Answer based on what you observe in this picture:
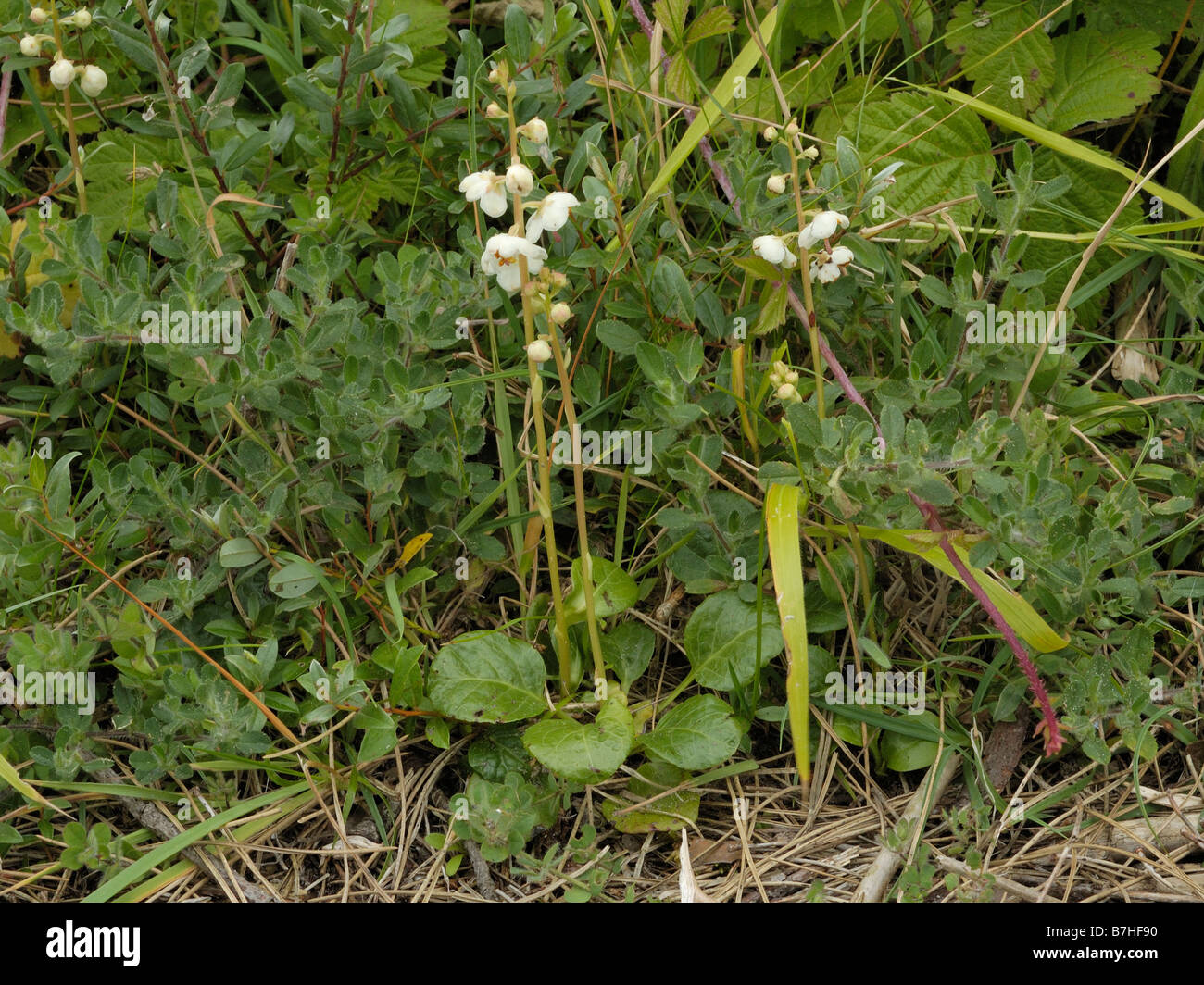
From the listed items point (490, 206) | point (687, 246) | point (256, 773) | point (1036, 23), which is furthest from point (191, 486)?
point (1036, 23)

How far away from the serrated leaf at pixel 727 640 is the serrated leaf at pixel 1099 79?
141cm

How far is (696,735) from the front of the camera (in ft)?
6.32

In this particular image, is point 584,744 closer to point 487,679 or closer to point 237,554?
point 487,679

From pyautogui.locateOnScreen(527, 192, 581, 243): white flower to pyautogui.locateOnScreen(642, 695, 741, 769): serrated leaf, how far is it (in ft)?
2.93

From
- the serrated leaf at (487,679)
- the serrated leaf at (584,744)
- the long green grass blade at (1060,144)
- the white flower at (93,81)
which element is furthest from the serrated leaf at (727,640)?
the white flower at (93,81)

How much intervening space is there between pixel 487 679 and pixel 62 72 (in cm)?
148

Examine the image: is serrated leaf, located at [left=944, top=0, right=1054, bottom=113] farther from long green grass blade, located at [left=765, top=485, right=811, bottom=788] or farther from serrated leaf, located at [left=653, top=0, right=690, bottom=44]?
long green grass blade, located at [left=765, top=485, right=811, bottom=788]

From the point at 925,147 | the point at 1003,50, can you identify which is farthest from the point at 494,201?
the point at 1003,50

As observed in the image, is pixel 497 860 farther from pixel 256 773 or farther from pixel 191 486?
pixel 191 486

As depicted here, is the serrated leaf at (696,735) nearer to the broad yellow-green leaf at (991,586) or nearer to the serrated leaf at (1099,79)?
the broad yellow-green leaf at (991,586)

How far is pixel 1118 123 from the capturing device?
107 inches

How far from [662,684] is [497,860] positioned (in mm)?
501

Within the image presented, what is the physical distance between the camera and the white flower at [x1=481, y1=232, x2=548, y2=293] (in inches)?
66.1

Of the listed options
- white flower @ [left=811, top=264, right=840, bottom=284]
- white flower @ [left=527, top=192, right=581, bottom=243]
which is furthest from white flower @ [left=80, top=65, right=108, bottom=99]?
white flower @ [left=811, top=264, right=840, bottom=284]
